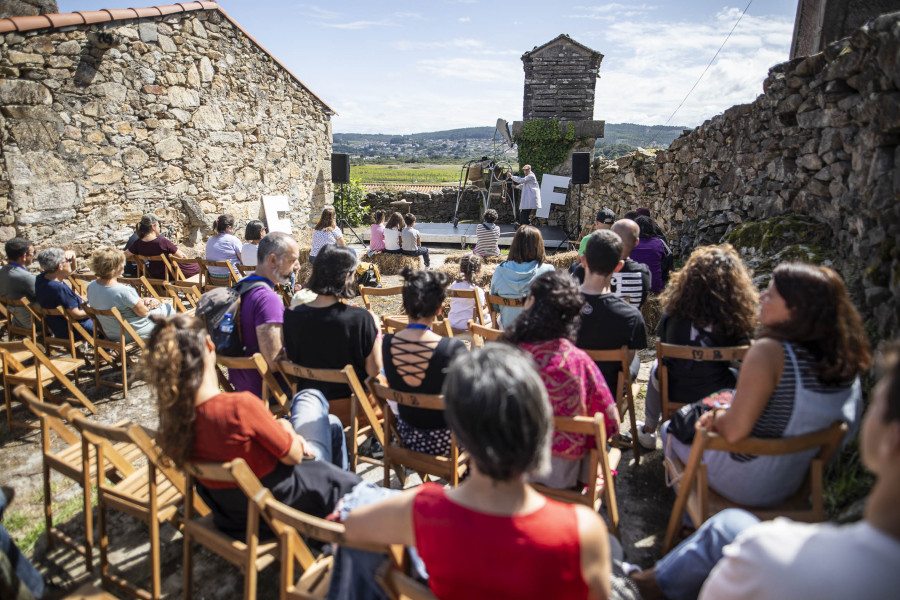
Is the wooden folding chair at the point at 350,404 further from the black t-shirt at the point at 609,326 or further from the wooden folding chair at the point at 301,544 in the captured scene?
the black t-shirt at the point at 609,326

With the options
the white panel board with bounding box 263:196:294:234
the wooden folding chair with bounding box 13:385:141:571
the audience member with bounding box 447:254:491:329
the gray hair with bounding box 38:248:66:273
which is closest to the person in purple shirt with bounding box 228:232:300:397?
the wooden folding chair with bounding box 13:385:141:571

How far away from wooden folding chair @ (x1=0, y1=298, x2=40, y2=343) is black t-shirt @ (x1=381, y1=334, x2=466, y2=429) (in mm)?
3171

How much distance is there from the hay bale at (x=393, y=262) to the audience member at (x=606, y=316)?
205 inches

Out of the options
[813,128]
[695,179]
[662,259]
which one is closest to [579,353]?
[662,259]

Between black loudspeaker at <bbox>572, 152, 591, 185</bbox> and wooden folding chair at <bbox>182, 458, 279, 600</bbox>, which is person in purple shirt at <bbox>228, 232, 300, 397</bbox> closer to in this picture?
wooden folding chair at <bbox>182, 458, 279, 600</bbox>

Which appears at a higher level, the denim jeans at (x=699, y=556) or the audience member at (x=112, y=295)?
the audience member at (x=112, y=295)

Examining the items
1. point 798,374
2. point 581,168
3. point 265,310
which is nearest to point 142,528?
point 265,310

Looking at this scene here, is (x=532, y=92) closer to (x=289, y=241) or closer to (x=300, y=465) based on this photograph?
(x=289, y=241)

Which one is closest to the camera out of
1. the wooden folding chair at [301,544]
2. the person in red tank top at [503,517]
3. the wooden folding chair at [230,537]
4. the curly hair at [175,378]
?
the person in red tank top at [503,517]

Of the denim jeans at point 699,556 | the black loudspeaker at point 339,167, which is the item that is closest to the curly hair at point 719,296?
the denim jeans at point 699,556

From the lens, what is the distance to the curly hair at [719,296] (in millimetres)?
2594

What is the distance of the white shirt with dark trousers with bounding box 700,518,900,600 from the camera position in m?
0.95

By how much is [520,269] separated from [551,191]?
1140cm

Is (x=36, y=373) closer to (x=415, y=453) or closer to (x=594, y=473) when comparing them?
(x=415, y=453)
